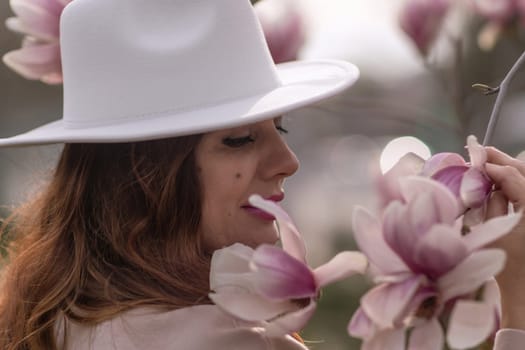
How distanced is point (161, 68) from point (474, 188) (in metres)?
0.46

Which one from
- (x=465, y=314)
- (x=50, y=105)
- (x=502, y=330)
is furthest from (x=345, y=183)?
(x=50, y=105)

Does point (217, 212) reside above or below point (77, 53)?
below

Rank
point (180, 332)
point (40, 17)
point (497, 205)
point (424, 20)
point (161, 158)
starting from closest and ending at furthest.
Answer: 1. point (497, 205)
2. point (180, 332)
3. point (161, 158)
4. point (40, 17)
5. point (424, 20)

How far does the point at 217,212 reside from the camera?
1.15 m

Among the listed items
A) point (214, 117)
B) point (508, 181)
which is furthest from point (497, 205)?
point (214, 117)

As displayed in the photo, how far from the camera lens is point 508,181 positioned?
0.87 m

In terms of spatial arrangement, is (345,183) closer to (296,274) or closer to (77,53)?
(77,53)

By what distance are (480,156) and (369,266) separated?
7.6 inches

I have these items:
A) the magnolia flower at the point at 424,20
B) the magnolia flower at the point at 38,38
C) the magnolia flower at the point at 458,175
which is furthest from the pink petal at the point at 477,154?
the magnolia flower at the point at 424,20

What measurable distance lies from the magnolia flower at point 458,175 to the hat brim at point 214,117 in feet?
0.74

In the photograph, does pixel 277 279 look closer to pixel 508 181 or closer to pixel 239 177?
pixel 508 181

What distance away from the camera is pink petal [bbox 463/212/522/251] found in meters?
0.65

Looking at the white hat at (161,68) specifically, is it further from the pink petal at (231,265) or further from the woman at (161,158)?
the pink petal at (231,265)

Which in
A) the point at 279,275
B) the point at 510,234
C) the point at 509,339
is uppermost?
the point at 279,275
